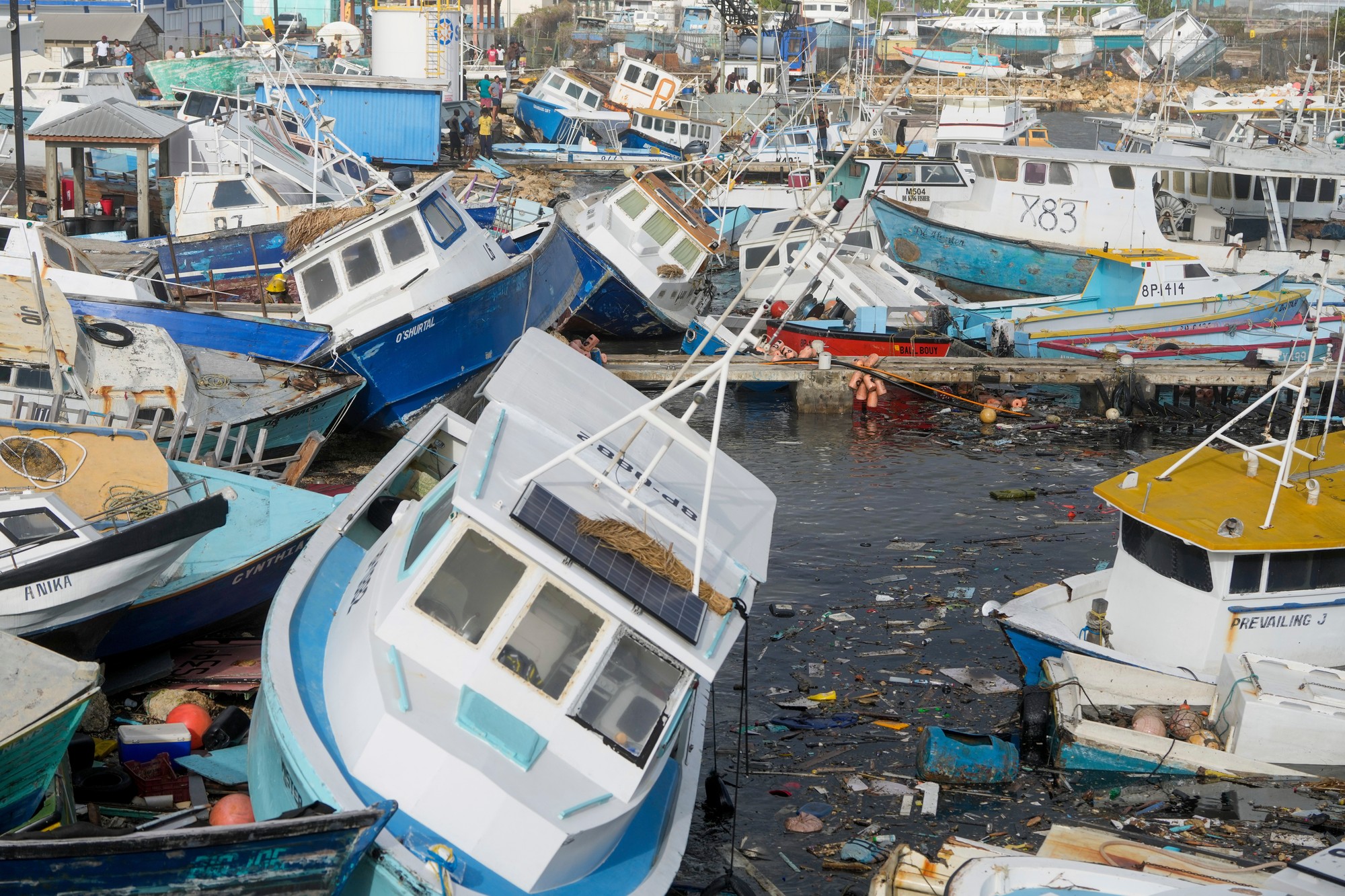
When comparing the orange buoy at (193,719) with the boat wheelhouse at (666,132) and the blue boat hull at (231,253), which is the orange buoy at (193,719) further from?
the boat wheelhouse at (666,132)

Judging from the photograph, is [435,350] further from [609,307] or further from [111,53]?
[111,53]

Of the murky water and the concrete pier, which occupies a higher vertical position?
the concrete pier

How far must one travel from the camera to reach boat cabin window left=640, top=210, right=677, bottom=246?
24.8 metres

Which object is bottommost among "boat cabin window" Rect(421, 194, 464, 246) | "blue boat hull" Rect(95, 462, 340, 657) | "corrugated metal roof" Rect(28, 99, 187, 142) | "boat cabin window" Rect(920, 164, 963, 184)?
"blue boat hull" Rect(95, 462, 340, 657)

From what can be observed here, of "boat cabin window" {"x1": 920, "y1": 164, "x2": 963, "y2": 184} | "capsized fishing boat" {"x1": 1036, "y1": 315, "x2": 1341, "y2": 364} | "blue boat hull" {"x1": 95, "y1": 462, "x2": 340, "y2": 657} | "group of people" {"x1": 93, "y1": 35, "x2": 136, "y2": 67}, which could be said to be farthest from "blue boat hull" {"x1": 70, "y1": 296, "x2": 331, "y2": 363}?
"group of people" {"x1": 93, "y1": 35, "x2": 136, "y2": 67}

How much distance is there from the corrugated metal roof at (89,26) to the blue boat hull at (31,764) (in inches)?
1788

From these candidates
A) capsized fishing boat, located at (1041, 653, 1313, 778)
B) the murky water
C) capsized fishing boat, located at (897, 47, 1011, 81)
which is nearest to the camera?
the murky water

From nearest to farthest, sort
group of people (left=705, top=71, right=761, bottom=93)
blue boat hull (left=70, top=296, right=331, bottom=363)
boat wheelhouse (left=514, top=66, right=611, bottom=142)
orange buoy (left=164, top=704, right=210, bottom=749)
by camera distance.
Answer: orange buoy (left=164, top=704, right=210, bottom=749), blue boat hull (left=70, top=296, right=331, bottom=363), boat wheelhouse (left=514, top=66, right=611, bottom=142), group of people (left=705, top=71, right=761, bottom=93)

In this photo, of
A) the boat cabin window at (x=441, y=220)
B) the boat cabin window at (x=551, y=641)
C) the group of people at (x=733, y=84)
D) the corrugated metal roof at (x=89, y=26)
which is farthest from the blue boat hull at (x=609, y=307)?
the corrugated metal roof at (x=89, y=26)

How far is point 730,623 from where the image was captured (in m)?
7.34

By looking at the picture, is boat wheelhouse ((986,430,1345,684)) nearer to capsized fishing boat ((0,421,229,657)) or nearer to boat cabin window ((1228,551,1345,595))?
boat cabin window ((1228,551,1345,595))

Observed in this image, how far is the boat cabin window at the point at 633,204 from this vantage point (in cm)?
2470

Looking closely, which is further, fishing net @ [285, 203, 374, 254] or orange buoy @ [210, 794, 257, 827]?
fishing net @ [285, 203, 374, 254]

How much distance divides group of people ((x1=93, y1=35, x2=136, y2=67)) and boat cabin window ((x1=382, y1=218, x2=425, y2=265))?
97.4ft
